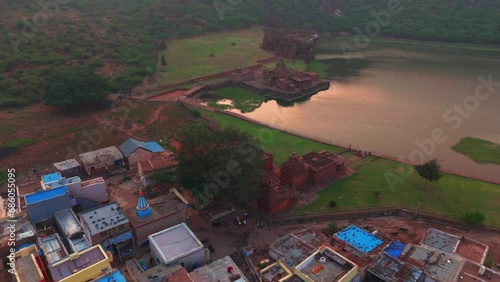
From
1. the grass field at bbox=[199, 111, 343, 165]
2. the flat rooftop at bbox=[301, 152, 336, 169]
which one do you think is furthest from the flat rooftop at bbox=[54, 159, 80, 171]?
the flat rooftop at bbox=[301, 152, 336, 169]

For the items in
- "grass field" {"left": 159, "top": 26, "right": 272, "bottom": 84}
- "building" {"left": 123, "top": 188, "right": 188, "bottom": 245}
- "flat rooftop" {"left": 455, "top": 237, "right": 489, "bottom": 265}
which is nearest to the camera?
"flat rooftop" {"left": 455, "top": 237, "right": 489, "bottom": 265}

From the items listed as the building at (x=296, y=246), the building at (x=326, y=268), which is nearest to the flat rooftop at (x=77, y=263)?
the building at (x=296, y=246)

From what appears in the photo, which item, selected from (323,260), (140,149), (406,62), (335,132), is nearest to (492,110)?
(335,132)

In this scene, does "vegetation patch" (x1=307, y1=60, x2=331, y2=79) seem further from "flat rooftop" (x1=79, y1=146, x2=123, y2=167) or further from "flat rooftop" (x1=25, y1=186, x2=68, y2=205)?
"flat rooftop" (x1=25, y1=186, x2=68, y2=205)

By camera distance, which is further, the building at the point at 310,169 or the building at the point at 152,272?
the building at the point at 310,169

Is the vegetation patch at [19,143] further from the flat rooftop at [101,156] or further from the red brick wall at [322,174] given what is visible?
the red brick wall at [322,174]

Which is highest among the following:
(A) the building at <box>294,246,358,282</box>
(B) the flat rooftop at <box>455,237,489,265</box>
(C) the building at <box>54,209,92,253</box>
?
(A) the building at <box>294,246,358,282</box>
